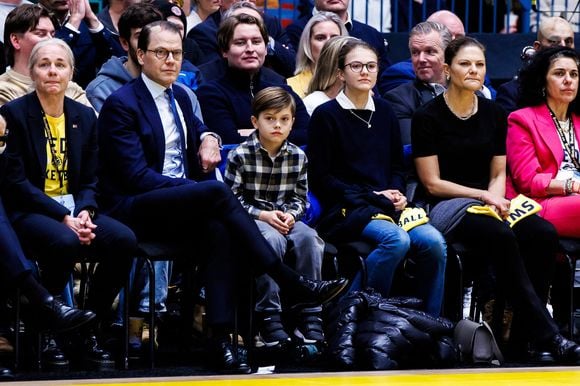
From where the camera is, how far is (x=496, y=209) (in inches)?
307

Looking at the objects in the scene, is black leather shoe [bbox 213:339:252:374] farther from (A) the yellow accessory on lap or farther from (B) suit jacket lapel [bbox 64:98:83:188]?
(A) the yellow accessory on lap

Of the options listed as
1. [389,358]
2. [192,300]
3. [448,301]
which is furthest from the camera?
[448,301]

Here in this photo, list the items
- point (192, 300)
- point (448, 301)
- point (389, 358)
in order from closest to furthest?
1. point (389, 358)
2. point (192, 300)
3. point (448, 301)

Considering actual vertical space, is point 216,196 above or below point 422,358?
above

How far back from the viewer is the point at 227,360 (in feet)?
22.5

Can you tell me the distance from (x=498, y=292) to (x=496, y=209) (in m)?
0.45

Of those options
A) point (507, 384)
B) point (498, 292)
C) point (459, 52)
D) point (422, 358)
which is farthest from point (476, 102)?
point (507, 384)

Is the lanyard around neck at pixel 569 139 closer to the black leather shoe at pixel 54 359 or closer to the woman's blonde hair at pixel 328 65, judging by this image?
the woman's blonde hair at pixel 328 65

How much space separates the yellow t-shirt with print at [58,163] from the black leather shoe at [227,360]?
1103 millimetres

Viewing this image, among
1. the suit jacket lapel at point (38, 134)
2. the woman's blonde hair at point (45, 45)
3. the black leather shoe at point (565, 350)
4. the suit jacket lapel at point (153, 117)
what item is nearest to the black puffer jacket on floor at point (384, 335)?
the black leather shoe at point (565, 350)

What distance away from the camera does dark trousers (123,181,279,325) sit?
6.95 m

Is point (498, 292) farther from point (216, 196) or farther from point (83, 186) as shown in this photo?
point (83, 186)

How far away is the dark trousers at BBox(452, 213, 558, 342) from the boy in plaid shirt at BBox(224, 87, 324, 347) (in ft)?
2.95

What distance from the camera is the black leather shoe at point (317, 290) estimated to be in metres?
7.05
